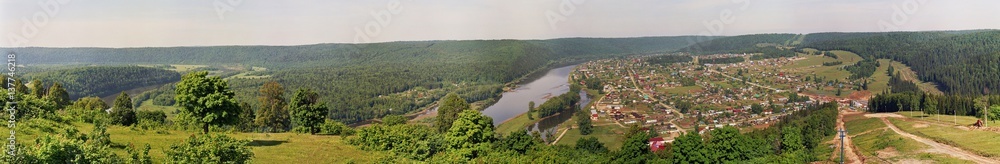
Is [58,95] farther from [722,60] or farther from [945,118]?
[722,60]

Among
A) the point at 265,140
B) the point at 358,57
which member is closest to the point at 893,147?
the point at 265,140

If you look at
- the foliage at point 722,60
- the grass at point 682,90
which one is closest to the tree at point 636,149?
the grass at point 682,90

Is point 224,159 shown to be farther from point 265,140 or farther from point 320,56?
point 320,56

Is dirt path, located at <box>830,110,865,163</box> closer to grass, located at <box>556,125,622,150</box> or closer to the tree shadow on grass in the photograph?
grass, located at <box>556,125,622,150</box>

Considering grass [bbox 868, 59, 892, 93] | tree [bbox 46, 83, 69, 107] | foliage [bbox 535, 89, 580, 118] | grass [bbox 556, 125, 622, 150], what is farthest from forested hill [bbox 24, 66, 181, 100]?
grass [bbox 868, 59, 892, 93]

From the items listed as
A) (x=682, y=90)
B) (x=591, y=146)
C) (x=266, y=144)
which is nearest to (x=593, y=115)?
(x=682, y=90)

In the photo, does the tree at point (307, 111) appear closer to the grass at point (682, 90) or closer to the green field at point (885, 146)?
the green field at point (885, 146)

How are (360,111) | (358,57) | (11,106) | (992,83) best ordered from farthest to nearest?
1. (358,57)
2. (992,83)
3. (360,111)
4. (11,106)
